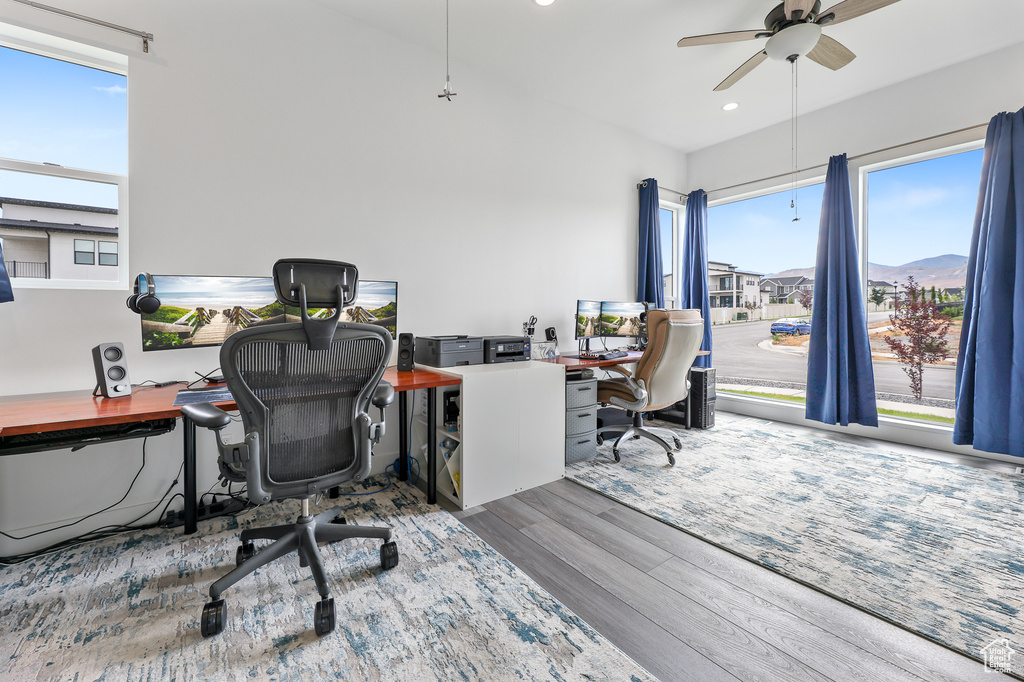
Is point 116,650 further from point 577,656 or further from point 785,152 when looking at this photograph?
point 785,152

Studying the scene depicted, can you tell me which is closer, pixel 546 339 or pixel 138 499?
pixel 138 499

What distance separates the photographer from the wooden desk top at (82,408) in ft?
4.89

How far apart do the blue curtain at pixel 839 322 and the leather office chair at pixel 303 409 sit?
12.9 feet

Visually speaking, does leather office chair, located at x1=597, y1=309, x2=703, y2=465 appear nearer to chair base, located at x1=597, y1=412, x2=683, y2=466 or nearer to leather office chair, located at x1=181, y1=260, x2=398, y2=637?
chair base, located at x1=597, y1=412, x2=683, y2=466

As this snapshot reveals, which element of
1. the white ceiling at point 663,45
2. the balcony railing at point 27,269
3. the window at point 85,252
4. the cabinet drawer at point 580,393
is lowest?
the cabinet drawer at point 580,393

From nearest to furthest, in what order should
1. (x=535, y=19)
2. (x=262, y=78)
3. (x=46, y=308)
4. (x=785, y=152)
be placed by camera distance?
(x=46, y=308) → (x=262, y=78) → (x=535, y=19) → (x=785, y=152)

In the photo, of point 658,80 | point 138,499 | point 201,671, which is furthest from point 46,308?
point 658,80

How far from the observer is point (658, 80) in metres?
3.52

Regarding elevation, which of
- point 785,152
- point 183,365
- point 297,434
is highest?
point 785,152

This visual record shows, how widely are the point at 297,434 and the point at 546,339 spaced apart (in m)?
2.54

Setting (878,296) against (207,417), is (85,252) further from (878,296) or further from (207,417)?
(878,296)

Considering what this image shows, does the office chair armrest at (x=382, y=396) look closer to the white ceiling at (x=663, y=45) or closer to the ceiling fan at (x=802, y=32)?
the white ceiling at (x=663, y=45)

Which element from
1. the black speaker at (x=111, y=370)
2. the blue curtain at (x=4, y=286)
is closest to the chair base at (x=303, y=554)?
the black speaker at (x=111, y=370)

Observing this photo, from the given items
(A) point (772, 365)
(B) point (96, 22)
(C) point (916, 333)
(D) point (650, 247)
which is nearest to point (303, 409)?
(B) point (96, 22)
